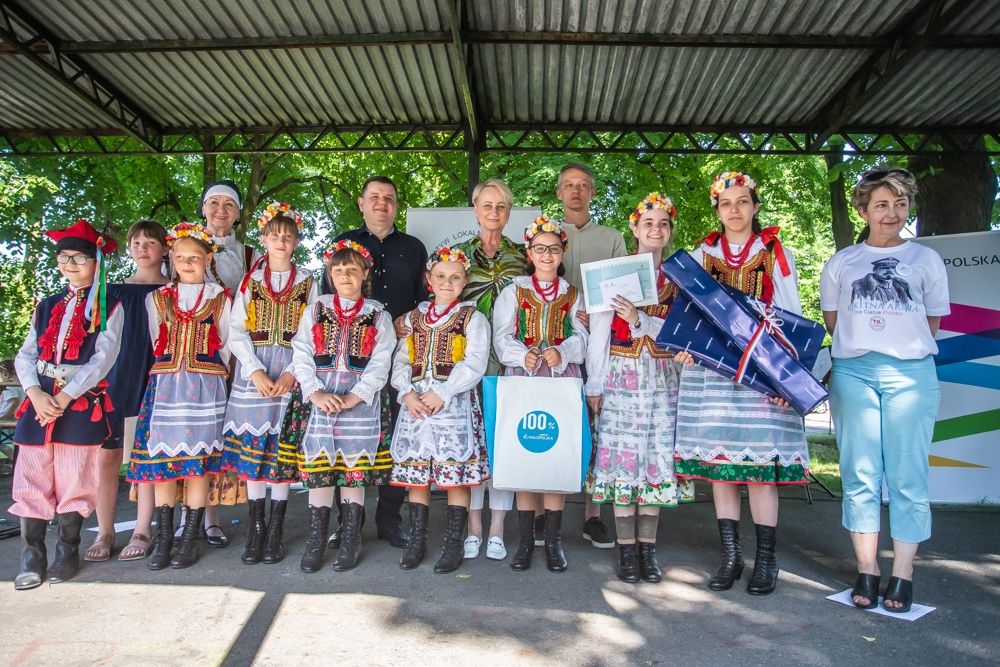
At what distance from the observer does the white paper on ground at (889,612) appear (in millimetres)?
3234

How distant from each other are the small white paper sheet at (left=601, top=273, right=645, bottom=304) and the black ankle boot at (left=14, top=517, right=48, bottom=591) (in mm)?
3132

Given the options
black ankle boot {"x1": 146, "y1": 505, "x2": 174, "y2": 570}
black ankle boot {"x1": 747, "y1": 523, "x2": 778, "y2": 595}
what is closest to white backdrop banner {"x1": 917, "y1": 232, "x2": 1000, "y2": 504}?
black ankle boot {"x1": 747, "y1": 523, "x2": 778, "y2": 595}

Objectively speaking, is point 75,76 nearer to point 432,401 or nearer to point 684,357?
point 432,401

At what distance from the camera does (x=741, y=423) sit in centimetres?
349

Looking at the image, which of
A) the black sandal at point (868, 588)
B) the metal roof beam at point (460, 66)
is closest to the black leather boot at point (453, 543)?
the black sandal at point (868, 588)

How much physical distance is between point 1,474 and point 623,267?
7204 mm

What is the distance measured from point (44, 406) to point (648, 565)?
322cm

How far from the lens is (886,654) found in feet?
9.27

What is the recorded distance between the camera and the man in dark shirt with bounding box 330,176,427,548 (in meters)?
4.48

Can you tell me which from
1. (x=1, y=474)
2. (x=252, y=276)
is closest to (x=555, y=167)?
(x=252, y=276)

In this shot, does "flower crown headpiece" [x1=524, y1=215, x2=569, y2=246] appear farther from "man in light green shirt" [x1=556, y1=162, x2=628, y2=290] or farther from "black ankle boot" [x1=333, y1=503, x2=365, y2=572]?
"black ankle boot" [x1=333, y1=503, x2=365, y2=572]

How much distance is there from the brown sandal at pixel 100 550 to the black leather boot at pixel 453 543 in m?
1.88

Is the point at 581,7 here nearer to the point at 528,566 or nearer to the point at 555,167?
the point at 528,566

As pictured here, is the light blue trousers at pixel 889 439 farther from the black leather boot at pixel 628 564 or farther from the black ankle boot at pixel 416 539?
the black ankle boot at pixel 416 539
